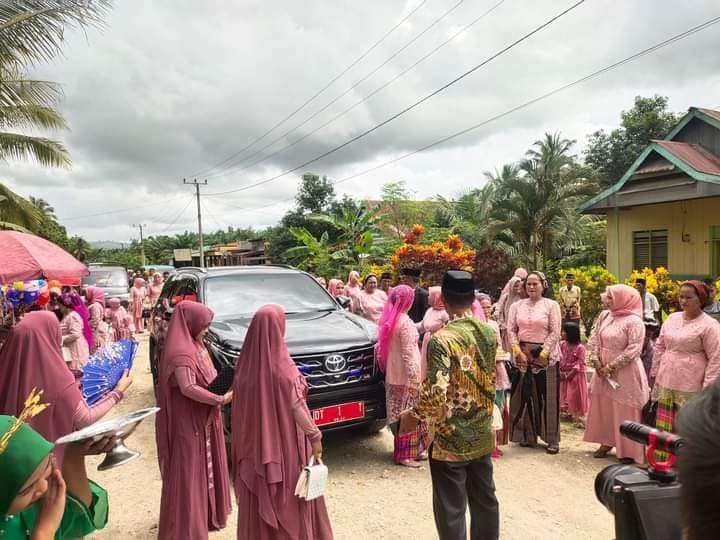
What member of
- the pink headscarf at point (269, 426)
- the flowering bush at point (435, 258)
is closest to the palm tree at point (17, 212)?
the flowering bush at point (435, 258)

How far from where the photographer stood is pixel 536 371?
15.3 feet

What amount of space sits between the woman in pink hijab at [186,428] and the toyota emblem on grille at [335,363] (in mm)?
1395

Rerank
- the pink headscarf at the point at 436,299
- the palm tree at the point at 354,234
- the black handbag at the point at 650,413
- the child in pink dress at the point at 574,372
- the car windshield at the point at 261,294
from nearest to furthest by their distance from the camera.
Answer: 1. the black handbag at the point at 650,413
2. the pink headscarf at the point at 436,299
3. the car windshield at the point at 261,294
4. the child in pink dress at the point at 574,372
5. the palm tree at the point at 354,234

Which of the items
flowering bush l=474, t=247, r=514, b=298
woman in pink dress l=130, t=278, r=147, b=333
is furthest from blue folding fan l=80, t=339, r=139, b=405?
woman in pink dress l=130, t=278, r=147, b=333

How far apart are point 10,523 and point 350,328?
3579mm

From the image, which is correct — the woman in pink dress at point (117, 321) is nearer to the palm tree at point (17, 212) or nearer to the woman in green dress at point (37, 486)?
the palm tree at point (17, 212)

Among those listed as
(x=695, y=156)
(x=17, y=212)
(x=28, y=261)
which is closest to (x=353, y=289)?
(x=28, y=261)

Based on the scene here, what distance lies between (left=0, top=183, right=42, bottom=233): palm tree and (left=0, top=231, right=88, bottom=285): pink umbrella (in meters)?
7.12

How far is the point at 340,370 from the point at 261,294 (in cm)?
170

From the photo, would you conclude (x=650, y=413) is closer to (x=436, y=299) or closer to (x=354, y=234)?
(x=436, y=299)

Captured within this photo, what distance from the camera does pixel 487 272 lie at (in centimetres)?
1095

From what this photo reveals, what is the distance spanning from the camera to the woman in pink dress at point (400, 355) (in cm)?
423

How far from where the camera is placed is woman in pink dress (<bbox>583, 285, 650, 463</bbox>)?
4.25 metres

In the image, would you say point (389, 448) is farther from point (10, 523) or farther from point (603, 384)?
point (10, 523)
